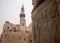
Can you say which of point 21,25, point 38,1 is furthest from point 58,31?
point 21,25

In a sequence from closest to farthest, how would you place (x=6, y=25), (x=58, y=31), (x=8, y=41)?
(x=58, y=31)
(x=8, y=41)
(x=6, y=25)

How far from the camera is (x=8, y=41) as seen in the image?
1470 centimetres

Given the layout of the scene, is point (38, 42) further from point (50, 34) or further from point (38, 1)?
point (38, 1)

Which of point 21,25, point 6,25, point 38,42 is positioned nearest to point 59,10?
point 38,42

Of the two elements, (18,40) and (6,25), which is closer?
(18,40)

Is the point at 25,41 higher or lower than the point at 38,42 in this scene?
lower

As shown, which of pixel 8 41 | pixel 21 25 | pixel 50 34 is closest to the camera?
pixel 50 34

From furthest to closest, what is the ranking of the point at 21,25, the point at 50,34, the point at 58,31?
the point at 21,25 < the point at 50,34 < the point at 58,31

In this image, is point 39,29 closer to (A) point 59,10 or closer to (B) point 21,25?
(A) point 59,10

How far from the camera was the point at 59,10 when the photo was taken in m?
1.99

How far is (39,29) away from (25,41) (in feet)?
43.2

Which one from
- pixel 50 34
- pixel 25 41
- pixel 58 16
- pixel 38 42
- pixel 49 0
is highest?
pixel 49 0

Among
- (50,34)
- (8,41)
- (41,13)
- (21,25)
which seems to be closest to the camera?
(50,34)

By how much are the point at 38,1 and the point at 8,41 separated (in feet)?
41.1
